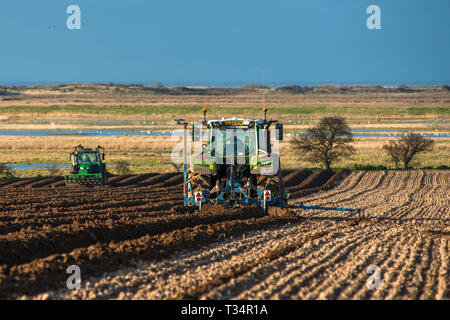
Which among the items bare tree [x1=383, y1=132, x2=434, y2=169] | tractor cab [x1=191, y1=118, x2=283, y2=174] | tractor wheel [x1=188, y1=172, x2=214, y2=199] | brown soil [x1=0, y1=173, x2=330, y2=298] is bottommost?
bare tree [x1=383, y1=132, x2=434, y2=169]

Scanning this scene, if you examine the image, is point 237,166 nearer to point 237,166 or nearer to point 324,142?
point 237,166

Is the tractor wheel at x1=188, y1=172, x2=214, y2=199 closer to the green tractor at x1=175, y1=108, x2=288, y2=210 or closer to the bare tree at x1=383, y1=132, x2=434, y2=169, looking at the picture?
the green tractor at x1=175, y1=108, x2=288, y2=210

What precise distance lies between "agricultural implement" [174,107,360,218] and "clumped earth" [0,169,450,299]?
50 centimetres

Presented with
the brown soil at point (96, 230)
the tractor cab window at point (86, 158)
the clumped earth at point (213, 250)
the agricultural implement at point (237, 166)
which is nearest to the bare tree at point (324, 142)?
the tractor cab window at point (86, 158)

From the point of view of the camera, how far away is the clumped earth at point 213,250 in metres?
9.14

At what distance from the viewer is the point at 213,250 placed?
12273mm

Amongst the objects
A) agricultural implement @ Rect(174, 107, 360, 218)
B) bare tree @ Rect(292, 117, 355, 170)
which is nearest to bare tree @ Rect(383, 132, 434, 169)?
bare tree @ Rect(292, 117, 355, 170)

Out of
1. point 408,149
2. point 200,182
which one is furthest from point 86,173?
point 408,149

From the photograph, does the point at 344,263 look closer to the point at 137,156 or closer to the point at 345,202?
the point at 345,202

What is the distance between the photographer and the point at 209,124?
16.8 metres

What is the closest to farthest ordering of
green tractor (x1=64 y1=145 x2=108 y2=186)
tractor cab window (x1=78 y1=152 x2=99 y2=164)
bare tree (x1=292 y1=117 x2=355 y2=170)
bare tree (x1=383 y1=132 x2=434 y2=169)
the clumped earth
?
1. the clumped earth
2. green tractor (x1=64 y1=145 x2=108 y2=186)
3. tractor cab window (x1=78 y1=152 x2=99 y2=164)
4. bare tree (x1=383 y1=132 x2=434 y2=169)
5. bare tree (x1=292 y1=117 x2=355 y2=170)

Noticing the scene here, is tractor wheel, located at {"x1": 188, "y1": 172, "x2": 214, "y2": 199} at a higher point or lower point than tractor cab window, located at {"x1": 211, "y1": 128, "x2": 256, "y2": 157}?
lower

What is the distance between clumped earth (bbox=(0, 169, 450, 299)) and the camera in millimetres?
9141
